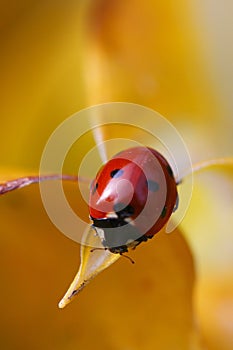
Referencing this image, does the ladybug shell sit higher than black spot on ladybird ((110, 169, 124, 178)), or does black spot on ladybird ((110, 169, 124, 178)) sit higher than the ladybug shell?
black spot on ladybird ((110, 169, 124, 178))

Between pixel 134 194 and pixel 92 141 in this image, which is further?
pixel 92 141

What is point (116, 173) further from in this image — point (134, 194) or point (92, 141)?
point (92, 141)

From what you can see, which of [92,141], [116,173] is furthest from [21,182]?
[92,141]

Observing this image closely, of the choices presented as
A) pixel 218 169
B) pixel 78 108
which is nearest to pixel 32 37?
pixel 78 108

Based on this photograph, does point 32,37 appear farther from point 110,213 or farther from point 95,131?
point 110,213

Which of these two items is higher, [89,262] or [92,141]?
[92,141]

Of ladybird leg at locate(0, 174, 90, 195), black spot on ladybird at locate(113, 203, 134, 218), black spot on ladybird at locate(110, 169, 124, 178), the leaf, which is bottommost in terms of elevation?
the leaf
